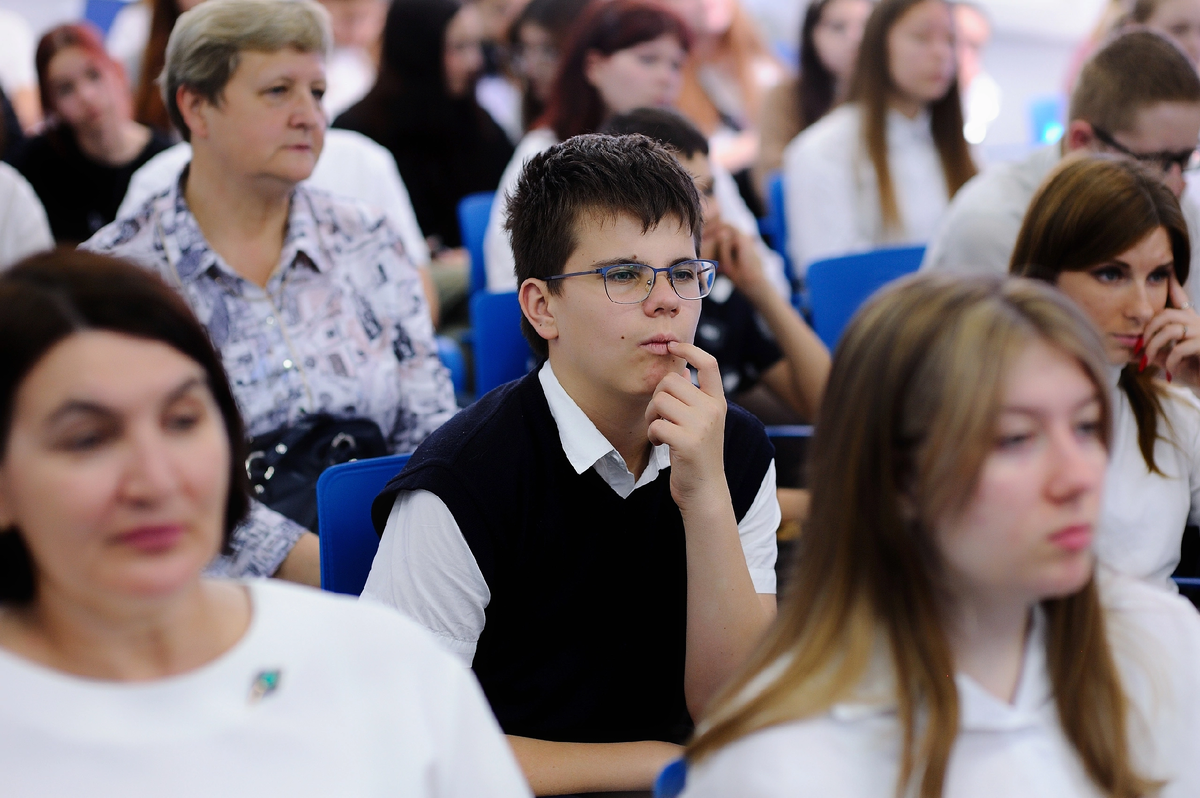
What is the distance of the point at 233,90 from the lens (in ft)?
6.97

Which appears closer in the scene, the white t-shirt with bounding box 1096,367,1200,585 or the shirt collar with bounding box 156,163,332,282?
the white t-shirt with bounding box 1096,367,1200,585

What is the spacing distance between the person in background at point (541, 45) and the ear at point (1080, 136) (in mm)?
2199

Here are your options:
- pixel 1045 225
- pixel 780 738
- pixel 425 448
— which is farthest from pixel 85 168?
pixel 780 738

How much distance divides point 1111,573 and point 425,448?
30.5 inches

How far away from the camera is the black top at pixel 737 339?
2.54m

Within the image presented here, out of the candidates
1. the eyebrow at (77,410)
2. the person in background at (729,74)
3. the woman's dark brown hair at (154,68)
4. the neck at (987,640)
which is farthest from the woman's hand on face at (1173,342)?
the person in background at (729,74)

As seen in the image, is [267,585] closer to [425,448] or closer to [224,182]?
[425,448]

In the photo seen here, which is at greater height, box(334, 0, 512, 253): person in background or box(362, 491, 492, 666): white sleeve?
box(334, 0, 512, 253): person in background

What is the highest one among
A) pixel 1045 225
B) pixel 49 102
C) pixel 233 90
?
pixel 49 102

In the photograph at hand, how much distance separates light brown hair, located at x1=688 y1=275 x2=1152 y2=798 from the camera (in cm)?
94

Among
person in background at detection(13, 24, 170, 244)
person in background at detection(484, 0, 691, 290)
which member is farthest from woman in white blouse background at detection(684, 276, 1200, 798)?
person in background at detection(13, 24, 170, 244)

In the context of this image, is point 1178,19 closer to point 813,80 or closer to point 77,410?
point 813,80

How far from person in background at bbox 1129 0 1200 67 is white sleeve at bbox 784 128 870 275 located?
920 millimetres

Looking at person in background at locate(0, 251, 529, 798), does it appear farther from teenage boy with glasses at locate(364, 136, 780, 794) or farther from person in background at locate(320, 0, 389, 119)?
person in background at locate(320, 0, 389, 119)
